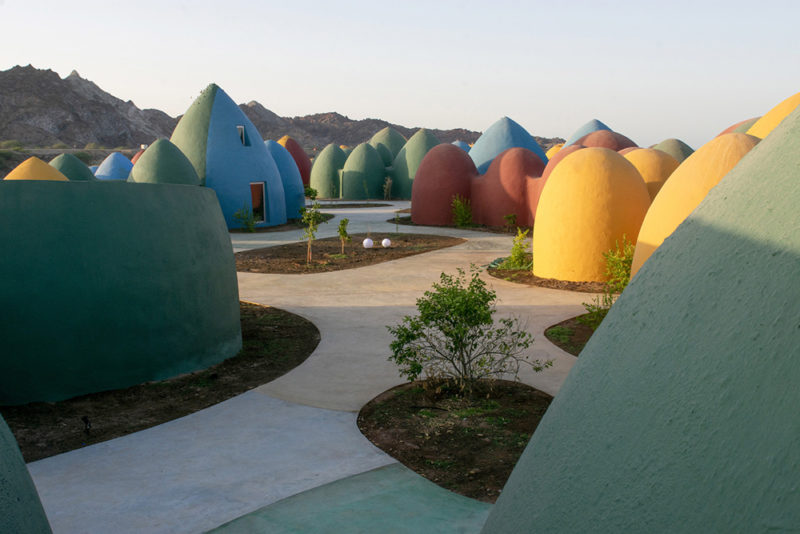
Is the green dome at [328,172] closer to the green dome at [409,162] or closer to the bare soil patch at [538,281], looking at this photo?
the green dome at [409,162]

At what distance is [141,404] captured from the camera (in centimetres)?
614

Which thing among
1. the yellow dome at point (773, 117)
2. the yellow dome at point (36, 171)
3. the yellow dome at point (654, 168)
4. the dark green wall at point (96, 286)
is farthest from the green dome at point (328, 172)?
the dark green wall at point (96, 286)

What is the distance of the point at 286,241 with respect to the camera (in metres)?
19.5

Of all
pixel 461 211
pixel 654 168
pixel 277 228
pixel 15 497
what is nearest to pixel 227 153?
pixel 277 228

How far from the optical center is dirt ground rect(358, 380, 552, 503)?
4688mm

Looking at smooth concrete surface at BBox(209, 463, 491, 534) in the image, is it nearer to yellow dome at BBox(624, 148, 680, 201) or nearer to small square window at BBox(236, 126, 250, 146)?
yellow dome at BBox(624, 148, 680, 201)

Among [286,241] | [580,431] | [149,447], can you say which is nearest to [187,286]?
[149,447]

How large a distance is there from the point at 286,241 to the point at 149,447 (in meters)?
14.6

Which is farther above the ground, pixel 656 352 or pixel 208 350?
pixel 656 352

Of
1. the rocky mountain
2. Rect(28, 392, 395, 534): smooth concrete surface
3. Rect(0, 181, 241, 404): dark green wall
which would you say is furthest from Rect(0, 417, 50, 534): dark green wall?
the rocky mountain

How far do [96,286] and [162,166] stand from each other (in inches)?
557

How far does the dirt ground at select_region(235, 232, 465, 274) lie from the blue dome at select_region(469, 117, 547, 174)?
12966 millimetres

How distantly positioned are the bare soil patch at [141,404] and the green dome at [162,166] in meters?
12.7

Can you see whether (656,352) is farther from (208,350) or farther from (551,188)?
(551,188)
